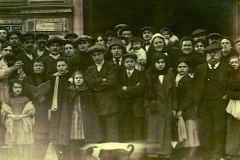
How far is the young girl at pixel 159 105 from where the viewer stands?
502cm

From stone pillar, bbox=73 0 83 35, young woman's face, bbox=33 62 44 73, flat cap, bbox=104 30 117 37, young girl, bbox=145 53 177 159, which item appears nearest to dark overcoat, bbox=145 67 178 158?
young girl, bbox=145 53 177 159

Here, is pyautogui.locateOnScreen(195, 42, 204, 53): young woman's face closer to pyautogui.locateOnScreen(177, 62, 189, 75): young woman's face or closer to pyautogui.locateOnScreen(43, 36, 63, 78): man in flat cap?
pyautogui.locateOnScreen(177, 62, 189, 75): young woman's face

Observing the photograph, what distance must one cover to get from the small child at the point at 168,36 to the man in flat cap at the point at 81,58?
102 cm

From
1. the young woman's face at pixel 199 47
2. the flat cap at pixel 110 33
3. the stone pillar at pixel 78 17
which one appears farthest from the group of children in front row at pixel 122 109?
the stone pillar at pixel 78 17

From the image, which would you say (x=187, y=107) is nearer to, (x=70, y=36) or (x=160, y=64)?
(x=160, y=64)

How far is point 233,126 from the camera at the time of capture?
4.98m

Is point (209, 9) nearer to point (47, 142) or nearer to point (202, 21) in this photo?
point (202, 21)

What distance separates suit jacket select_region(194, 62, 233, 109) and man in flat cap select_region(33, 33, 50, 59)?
193cm

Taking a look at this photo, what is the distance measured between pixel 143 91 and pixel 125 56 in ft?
1.56

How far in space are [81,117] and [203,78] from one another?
1.54 meters

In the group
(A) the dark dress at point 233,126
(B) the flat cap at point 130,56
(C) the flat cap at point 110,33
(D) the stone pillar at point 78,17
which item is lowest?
(A) the dark dress at point 233,126

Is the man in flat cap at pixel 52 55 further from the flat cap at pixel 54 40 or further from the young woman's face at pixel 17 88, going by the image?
the young woman's face at pixel 17 88

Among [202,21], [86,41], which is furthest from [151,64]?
[202,21]

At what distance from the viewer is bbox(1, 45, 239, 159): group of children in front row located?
500cm
